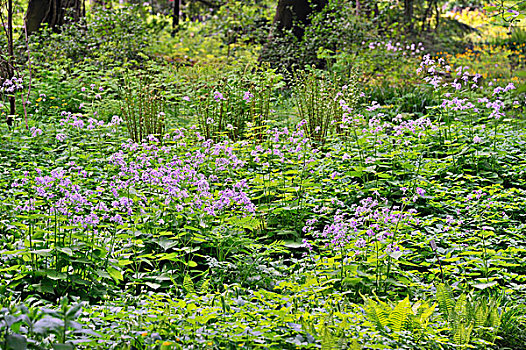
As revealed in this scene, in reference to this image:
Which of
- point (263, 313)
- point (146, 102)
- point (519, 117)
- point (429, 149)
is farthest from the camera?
point (519, 117)

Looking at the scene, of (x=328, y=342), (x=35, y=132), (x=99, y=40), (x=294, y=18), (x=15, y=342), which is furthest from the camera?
(x=294, y=18)

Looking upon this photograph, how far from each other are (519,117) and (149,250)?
20.7ft

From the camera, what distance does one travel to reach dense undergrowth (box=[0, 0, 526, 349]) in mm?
2350

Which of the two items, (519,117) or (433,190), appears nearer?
(433,190)

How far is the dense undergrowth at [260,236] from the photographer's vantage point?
2350mm

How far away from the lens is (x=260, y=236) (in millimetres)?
4137

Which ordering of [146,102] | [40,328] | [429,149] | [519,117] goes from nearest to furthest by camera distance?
[40,328] < [429,149] < [146,102] < [519,117]

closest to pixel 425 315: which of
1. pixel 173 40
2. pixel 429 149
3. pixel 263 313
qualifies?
pixel 263 313

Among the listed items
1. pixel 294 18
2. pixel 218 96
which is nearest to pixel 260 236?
pixel 218 96

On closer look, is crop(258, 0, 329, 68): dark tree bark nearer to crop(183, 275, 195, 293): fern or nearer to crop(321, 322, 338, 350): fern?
crop(183, 275, 195, 293): fern

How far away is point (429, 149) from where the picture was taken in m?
5.64

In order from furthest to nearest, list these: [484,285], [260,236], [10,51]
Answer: [10,51], [260,236], [484,285]

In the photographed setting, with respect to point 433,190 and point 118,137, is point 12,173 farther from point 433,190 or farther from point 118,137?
point 433,190

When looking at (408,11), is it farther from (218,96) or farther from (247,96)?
(218,96)
